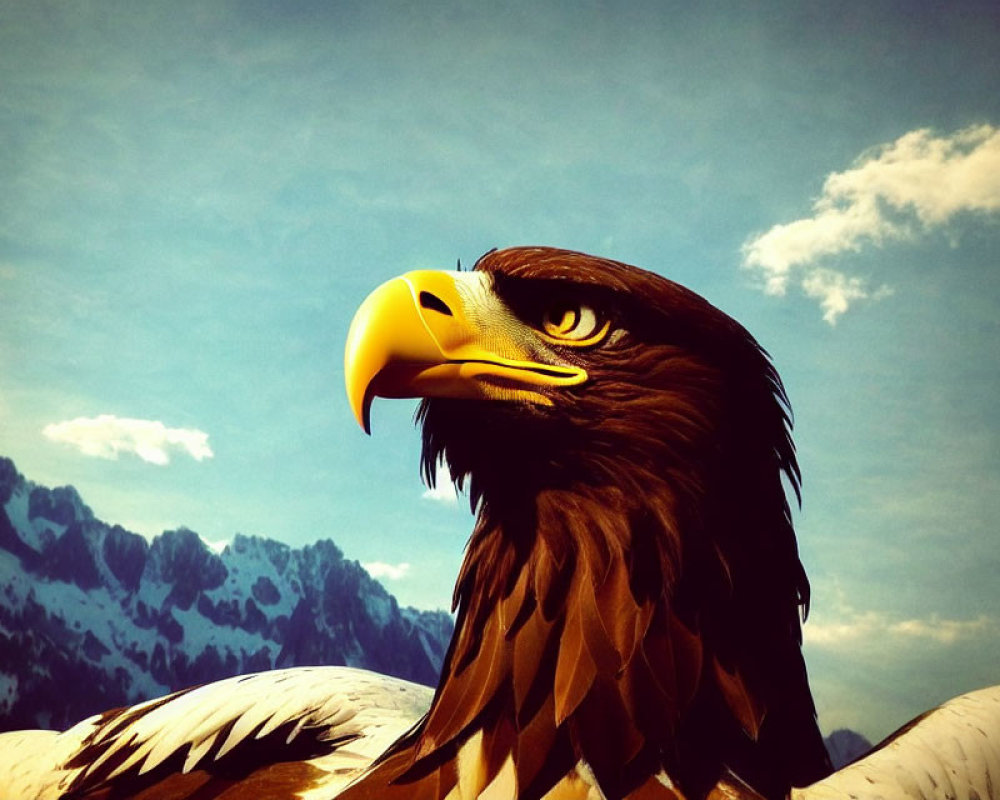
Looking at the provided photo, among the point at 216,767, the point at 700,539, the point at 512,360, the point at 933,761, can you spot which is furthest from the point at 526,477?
the point at 216,767

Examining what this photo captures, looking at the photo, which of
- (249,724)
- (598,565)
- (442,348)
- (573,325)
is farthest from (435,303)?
(249,724)

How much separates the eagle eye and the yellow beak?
0.04 meters

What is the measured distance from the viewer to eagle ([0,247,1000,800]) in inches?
50.5

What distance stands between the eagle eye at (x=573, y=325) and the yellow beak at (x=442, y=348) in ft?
0.12

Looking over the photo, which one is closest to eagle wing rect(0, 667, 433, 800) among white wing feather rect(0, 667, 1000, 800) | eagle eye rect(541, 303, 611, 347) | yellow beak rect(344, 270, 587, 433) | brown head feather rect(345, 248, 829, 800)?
white wing feather rect(0, 667, 1000, 800)

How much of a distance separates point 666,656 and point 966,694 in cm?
52

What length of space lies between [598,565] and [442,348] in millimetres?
450

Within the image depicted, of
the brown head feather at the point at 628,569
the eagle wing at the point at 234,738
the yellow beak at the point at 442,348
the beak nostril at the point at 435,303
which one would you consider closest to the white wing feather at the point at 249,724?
the eagle wing at the point at 234,738

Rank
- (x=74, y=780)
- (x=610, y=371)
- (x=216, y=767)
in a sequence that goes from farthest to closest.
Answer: (x=74, y=780), (x=216, y=767), (x=610, y=371)

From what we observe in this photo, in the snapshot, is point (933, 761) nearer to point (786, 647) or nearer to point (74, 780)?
point (786, 647)

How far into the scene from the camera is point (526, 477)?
1.57 meters

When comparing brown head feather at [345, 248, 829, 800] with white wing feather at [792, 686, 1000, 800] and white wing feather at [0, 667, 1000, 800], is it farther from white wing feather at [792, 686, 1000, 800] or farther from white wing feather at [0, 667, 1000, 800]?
white wing feather at [0, 667, 1000, 800]

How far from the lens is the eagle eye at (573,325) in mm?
1583

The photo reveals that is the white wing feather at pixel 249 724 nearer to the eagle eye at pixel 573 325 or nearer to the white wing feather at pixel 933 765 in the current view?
the white wing feather at pixel 933 765
